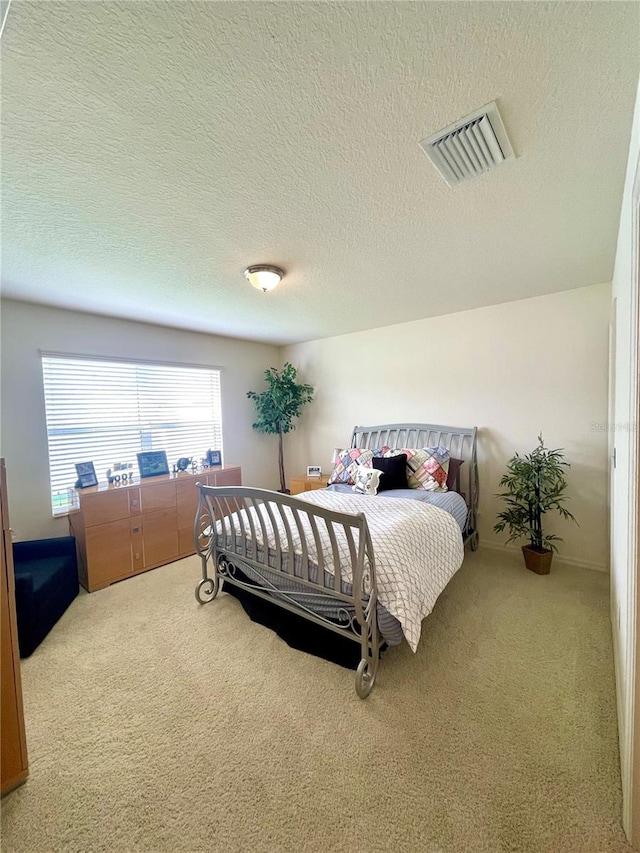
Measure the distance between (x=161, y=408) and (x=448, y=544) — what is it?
135 inches

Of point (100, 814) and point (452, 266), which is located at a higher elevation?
point (452, 266)

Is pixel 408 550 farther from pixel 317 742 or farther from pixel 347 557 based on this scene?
pixel 317 742

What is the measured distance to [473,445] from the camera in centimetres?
336

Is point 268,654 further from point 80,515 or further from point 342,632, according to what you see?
point 80,515

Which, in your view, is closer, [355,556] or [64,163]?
[64,163]

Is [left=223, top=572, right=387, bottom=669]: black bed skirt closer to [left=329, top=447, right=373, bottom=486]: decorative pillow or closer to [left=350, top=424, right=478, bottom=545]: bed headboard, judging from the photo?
[left=329, top=447, right=373, bottom=486]: decorative pillow

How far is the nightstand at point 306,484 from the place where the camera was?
3979 millimetres

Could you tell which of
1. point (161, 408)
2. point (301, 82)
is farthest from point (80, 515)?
point (301, 82)

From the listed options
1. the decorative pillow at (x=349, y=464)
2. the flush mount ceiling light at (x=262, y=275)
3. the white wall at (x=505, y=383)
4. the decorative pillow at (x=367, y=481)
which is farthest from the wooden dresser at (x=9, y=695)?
the white wall at (x=505, y=383)

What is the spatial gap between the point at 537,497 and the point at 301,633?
2325mm

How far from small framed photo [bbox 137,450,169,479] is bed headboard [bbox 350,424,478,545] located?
7.53ft

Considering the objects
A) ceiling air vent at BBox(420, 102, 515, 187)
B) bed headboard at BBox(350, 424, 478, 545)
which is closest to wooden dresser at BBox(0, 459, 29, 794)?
ceiling air vent at BBox(420, 102, 515, 187)

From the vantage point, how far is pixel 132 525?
305 cm

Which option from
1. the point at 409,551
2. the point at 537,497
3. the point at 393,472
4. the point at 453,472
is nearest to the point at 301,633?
the point at 409,551
